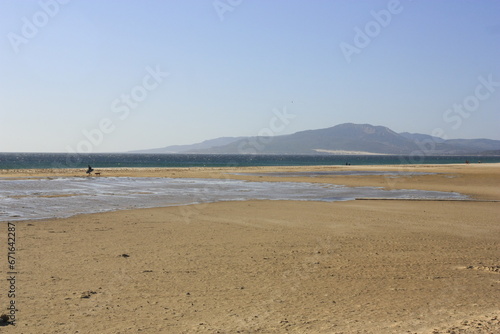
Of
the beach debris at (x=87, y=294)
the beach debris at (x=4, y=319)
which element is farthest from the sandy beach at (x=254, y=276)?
the beach debris at (x=4, y=319)

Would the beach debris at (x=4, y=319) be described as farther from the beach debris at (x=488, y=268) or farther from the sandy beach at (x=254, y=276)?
the beach debris at (x=488, y=268)

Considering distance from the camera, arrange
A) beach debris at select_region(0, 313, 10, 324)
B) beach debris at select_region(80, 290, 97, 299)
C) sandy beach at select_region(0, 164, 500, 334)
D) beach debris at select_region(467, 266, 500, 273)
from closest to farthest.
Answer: beach debris at select_region(0, 313, 10, 324) < sandy beach at select_region(0, 164, 500, 334) < beach debris at select_region(80, 290, 97, 299) < beach debris at select_region(467, 266, 500, 273)

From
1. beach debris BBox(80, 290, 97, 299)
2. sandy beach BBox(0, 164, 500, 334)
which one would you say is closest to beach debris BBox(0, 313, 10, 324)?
sandy beach BBox(0, 164, 500, 334)

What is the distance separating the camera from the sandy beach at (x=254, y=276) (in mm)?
6871

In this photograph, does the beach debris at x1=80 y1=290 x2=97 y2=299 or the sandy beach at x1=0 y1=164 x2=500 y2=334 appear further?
the beach debris at x1=80 y1=290 x2=97 y2=299

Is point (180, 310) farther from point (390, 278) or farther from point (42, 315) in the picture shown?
point (390, 278)

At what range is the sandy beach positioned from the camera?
6.87 m

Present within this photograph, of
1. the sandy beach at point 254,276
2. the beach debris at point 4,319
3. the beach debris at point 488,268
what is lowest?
the beach debris at point 488,268

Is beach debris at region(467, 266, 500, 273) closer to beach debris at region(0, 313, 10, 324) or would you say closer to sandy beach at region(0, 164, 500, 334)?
sandy beach at region(0, 164, 500, 334)

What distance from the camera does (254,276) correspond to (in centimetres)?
930

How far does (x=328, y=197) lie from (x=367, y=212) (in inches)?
291

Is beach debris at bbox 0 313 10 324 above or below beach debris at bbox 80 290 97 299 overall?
above

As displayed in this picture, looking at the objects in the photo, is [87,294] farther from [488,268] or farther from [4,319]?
[488,268]

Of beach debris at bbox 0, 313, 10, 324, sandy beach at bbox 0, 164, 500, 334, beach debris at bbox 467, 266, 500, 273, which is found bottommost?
beach debris at bbox 467, 266, 500, 273
